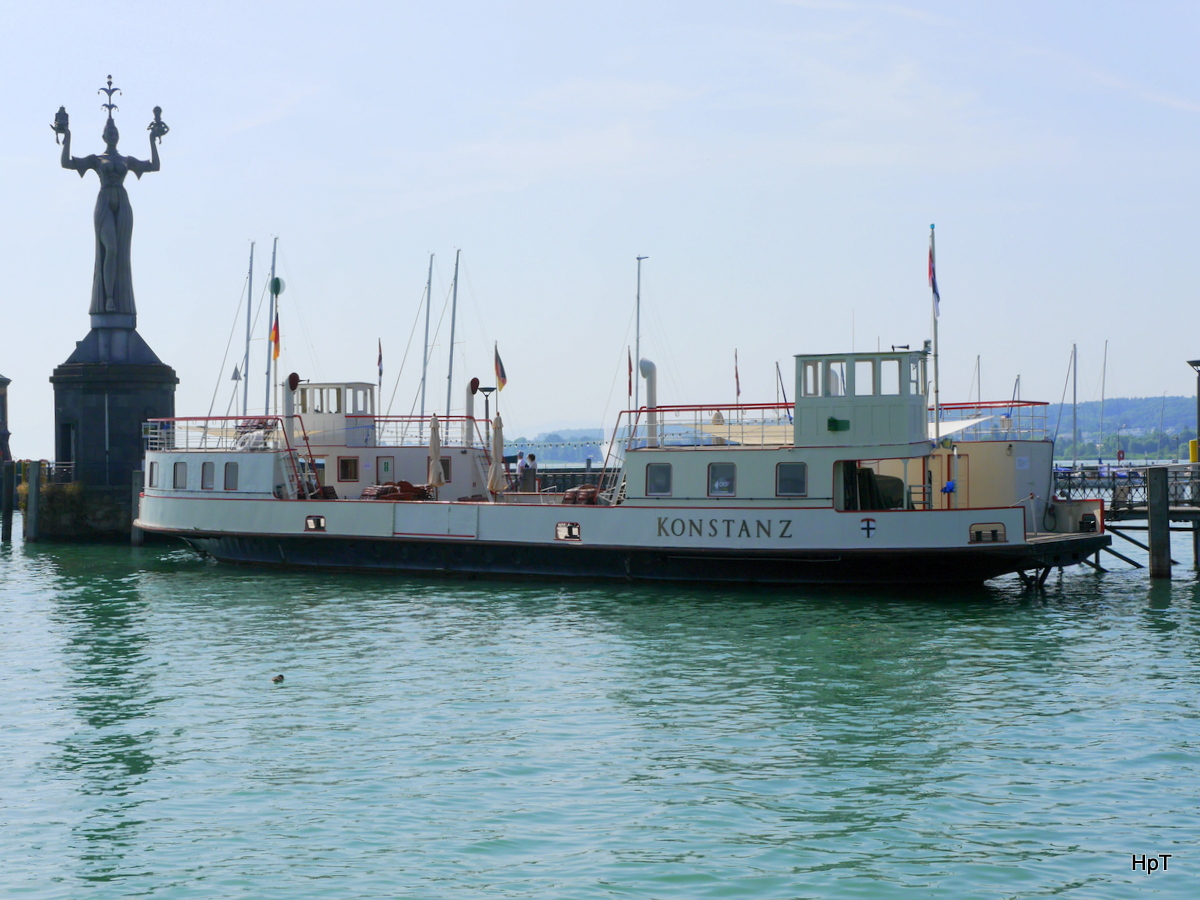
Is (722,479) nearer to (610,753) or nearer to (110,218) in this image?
(610,753)

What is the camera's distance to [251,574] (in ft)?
111

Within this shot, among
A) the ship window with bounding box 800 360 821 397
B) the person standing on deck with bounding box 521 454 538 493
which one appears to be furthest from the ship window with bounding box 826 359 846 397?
the person standing on deck with bounding box 521 454 538 493

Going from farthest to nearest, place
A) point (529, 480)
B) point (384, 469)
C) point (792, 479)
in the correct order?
point (529, 480)
point (384, 469)
point (792, 479)

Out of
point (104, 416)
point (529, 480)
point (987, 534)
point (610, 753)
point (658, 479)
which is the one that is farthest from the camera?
point (529, 480)

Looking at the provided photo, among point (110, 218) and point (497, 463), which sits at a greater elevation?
point (110, 218)

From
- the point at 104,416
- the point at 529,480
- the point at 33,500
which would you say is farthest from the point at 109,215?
the point at 529,480

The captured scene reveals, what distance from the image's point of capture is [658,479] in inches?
1150

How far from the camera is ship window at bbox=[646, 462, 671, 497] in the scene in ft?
95.6

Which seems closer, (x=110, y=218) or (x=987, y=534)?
(x=987, y=534)

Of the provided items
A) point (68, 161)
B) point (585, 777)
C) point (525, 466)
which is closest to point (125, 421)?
point (68, 161)

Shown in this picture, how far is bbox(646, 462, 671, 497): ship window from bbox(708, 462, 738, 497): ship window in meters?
1.02

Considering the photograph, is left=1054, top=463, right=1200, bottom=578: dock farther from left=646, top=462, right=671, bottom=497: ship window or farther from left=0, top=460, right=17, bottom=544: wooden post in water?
left=0, top=460, right=17, bottom=544: wooden post in water

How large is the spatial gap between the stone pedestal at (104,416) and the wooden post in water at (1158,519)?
113 feet

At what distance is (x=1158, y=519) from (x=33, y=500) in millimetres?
38316
